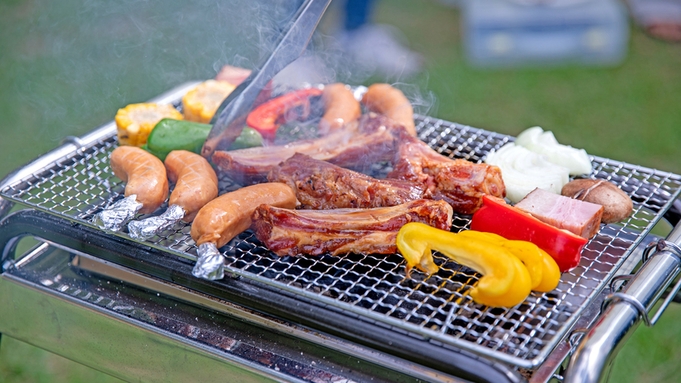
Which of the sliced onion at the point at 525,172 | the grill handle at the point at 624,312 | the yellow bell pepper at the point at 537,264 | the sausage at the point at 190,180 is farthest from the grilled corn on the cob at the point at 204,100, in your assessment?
the grill handle at the point at 624,312

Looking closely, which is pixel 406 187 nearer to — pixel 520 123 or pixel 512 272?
pixel 512 272

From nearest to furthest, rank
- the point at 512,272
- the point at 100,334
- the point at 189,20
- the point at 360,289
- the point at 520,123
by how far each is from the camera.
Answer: the point at 512,272 → the point at 360,289 → the point at 100,334 → the point at 189,20 → the point at 520,123

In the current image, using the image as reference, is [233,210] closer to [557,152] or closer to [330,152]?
[330,152]

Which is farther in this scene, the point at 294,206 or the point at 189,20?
the point at 189,20

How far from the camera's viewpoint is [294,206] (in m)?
3.13

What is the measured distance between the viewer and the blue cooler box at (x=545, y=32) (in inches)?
362

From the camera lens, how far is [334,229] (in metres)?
2.81

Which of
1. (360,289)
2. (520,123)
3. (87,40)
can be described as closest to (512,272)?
(360,289)

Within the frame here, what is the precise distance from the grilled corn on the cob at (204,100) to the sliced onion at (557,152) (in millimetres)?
1915

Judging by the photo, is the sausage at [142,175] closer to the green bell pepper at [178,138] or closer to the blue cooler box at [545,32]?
the green bell pepper at [178,138]

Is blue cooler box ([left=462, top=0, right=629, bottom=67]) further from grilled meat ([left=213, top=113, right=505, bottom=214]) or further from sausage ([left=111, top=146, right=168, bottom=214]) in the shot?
sausage ([left=111, top=146, right=168, bottom=214])

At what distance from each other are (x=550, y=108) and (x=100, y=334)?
749cm

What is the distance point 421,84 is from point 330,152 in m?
5.08

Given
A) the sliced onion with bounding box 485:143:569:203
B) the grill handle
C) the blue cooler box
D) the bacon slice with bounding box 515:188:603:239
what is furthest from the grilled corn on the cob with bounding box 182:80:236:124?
the blue cooler box
